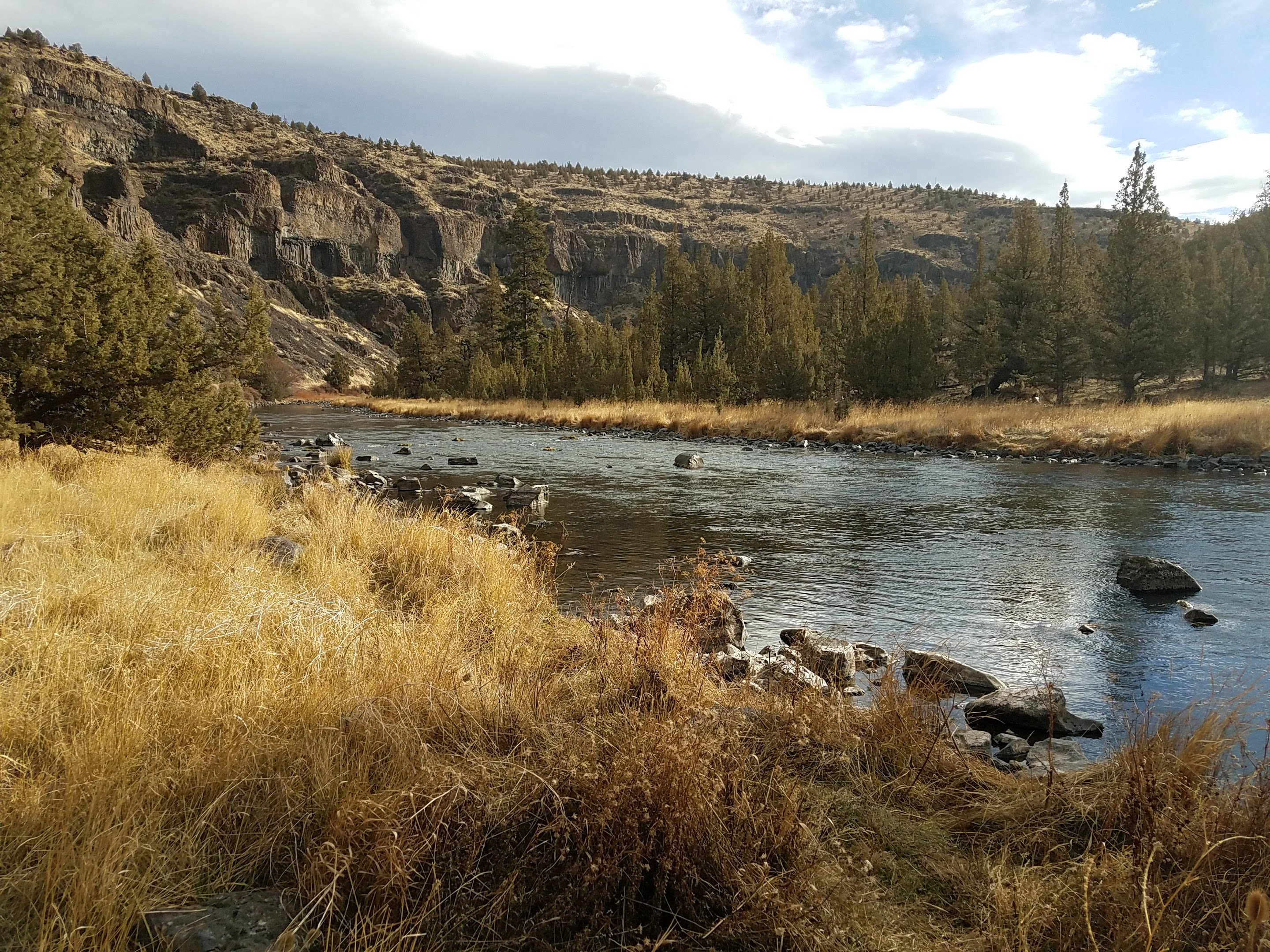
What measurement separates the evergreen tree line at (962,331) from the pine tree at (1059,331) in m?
0.08

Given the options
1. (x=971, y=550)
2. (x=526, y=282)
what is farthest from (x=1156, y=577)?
(x=526, y=282)

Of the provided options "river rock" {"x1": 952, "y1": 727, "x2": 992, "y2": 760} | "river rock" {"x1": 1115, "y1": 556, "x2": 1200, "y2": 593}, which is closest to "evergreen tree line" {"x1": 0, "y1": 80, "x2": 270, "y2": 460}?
"river rock" {"x1": 952, "y1": 727, "x2": 992, "y2": 760}

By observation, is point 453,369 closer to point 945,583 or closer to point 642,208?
point 945,583

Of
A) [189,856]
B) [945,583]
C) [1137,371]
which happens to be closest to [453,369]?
[1137,371]

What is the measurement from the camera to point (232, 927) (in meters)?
1.95

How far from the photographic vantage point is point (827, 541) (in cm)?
1026

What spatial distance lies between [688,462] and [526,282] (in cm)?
4161

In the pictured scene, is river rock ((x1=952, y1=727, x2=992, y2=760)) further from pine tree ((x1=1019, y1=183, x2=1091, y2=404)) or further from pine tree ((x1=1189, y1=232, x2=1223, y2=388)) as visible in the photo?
pine tree ((x1=1189, y1=232, x2=1223, y2=388))

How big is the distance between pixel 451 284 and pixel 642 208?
55.4 metres

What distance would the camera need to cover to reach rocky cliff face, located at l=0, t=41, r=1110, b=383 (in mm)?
104500

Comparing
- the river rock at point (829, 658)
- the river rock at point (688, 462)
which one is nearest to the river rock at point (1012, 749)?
the river rock at point (829, 658)

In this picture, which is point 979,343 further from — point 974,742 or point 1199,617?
point 974,742

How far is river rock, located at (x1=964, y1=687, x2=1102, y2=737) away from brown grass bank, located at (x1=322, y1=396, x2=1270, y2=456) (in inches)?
709

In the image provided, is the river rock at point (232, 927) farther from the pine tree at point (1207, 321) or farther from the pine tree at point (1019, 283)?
the pine tree at point (1207, 321)
